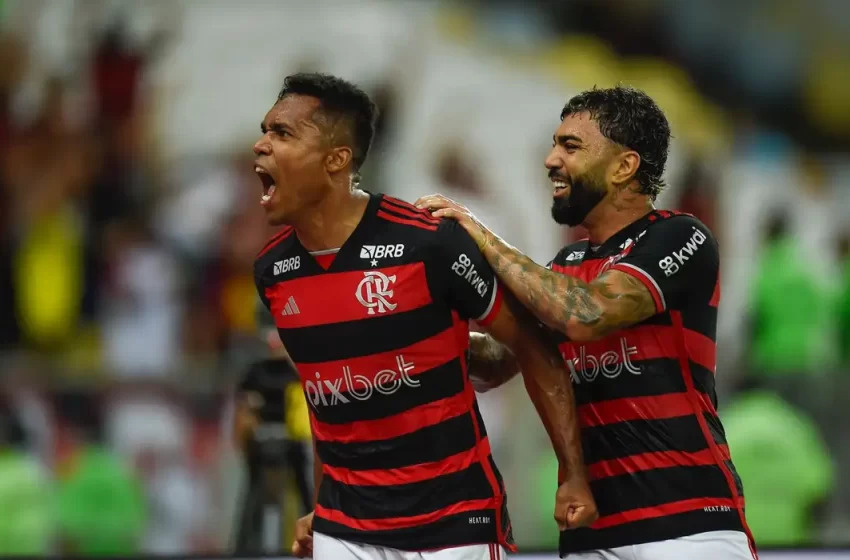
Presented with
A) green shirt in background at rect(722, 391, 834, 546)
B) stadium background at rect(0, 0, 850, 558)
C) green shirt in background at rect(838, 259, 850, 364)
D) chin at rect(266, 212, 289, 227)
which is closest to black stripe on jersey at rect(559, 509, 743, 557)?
chin at rect(266, 212, 289, 227)

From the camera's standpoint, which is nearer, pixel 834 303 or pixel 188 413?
pixel 188 413

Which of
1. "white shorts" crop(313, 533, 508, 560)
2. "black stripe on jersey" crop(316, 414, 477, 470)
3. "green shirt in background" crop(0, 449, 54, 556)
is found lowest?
"green shirt in background" crop(0, 449, 54, 556)

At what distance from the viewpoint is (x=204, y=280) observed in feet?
30.8

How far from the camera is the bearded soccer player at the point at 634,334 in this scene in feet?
9.74

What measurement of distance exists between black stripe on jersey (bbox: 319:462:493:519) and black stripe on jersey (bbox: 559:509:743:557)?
33 centimetres

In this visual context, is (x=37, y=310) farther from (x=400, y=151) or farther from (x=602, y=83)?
(x=602, y=83)

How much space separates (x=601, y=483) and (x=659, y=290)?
53 cm

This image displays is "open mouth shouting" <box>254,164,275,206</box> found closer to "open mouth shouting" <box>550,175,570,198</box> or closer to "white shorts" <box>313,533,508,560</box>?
"open mouth shouting" <box>550,175,570,198</box>

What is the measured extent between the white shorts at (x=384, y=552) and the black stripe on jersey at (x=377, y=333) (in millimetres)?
486

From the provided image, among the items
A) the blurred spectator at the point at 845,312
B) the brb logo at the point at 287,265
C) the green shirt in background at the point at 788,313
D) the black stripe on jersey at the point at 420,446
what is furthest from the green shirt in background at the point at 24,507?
the blurred spectator at the point at 845,312

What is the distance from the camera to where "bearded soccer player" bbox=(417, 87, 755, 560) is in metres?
2.97

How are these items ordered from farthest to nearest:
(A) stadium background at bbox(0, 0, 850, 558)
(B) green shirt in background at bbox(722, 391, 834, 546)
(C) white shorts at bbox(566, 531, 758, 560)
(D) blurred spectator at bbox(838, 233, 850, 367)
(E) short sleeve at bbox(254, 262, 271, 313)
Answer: (D) blurred spectator at bbox(838, 233, 850, 367)
(A) stadium background at bbox(0, 0, 850, 558)
(B) green shirt in background at bbox(722, 391, 834, 546)
(E) short sleeve at bbox(254, 262, 271, 313)
(C) white shorts at bbox(566, 531, 758, 560)

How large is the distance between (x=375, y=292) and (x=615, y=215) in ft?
Result: 2.31

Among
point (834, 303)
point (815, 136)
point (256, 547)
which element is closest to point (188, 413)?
point (256, 547)
